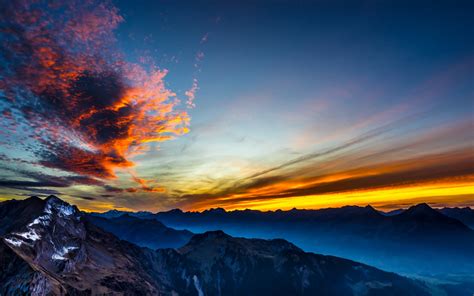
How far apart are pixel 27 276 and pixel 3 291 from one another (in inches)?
570

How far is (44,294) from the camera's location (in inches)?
7569

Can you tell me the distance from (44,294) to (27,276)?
18440 mm

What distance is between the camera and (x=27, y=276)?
19212cm

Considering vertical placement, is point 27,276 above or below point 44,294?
above

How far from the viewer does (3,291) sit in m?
181

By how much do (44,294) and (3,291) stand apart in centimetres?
2477
